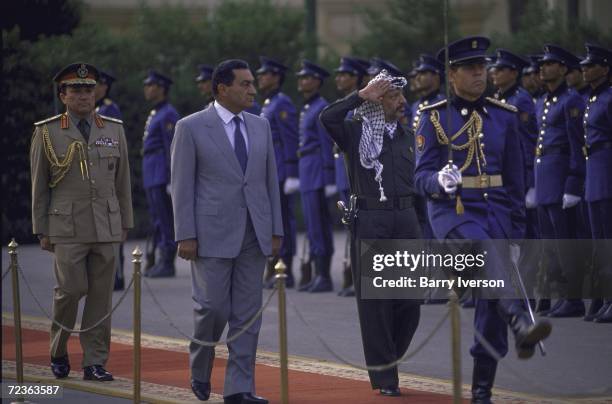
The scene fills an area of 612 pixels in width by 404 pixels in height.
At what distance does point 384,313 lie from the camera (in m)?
10.2

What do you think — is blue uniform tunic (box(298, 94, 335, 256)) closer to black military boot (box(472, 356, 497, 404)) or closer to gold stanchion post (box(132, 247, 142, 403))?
gold stanchion post (box(132, 247, 142, 403))

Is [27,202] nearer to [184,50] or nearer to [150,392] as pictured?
[184,50]

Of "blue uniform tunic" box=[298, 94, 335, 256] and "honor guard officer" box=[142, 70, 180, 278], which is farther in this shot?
"honor guard officer" box=[142, 70, 180, 278]

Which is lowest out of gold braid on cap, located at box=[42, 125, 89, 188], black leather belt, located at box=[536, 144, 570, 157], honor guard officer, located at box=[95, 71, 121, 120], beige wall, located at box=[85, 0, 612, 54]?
gold braid on cap, located at box=[42, 125, 89, 188]

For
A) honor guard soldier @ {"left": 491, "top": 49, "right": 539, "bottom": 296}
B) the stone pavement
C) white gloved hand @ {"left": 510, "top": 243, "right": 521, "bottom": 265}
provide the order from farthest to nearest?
honor guard soldier @ {"left": 491, "top": 49, "right": 539, "bottom": 296} → the stone pavement → white gloved hand @ {"left": 510, "top": 243, "right": 521, "bottom": 265}

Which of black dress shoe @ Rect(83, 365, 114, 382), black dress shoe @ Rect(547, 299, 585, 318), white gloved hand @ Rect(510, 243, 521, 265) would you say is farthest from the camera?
black dress shoe @ Rect(547, 299, 585, 318)

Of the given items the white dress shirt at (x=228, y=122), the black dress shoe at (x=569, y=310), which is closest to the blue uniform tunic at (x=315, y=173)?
the black dress shoe at (x=569, y=310)

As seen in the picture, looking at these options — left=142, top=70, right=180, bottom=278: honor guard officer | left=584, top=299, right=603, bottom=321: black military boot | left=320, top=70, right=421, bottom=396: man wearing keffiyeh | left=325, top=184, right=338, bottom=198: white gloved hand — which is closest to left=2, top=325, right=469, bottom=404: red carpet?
left=320, top=70, right=421, bottom=396: man wearing keffiyeh

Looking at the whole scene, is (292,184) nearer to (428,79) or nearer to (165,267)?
(428,79)

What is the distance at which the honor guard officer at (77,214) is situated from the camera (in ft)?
36.2

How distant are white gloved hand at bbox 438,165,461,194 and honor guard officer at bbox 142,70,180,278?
32.2ft

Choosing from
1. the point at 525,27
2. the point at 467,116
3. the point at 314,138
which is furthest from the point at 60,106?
the point at 467,116

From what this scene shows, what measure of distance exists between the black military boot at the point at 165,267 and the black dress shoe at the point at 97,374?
8.16m

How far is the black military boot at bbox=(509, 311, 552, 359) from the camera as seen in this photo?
8.46 metres
